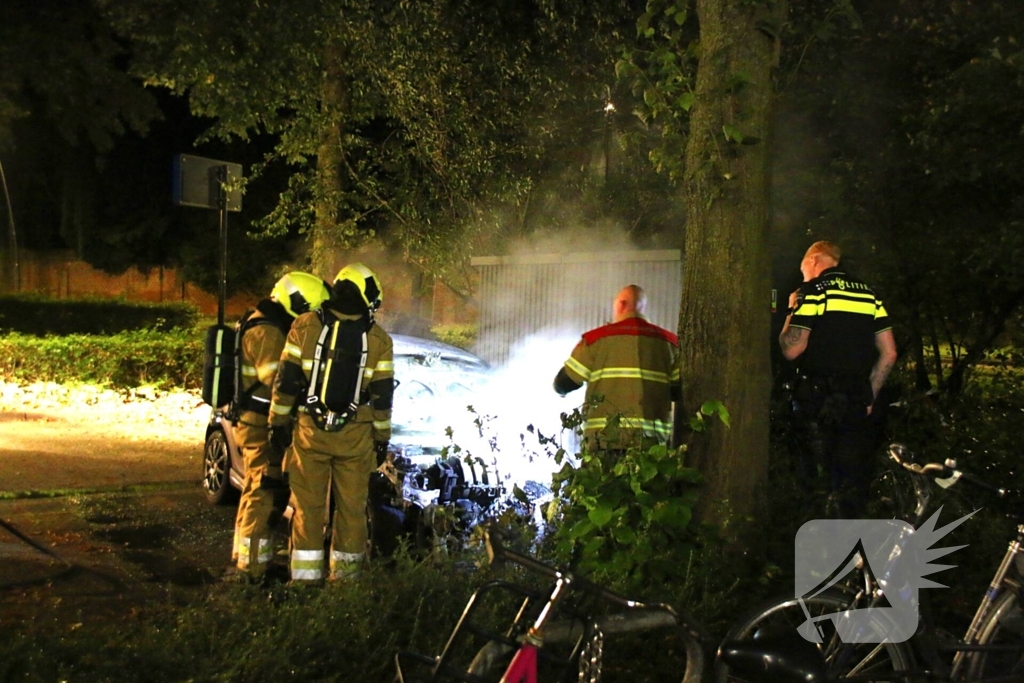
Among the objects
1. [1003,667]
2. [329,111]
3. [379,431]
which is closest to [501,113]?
[329,111]

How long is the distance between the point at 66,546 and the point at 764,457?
179 inches

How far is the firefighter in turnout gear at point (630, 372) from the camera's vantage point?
5.81 meters

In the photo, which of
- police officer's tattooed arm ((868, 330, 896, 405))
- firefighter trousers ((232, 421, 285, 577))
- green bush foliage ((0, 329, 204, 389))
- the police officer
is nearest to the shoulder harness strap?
A: firefighter trousers ((232, 421, 285, 577))

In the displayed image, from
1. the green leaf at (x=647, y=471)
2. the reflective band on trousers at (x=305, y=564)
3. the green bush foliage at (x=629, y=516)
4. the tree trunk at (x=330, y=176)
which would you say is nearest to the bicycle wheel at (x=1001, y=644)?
the green bush foliage at (x=629, y=516)

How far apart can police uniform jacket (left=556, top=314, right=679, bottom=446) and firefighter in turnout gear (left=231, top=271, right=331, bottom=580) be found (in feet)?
5.36

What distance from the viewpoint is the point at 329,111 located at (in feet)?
47.0

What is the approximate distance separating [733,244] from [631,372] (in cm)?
93

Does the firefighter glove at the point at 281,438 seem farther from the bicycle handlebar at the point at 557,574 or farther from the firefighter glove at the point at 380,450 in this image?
the bicycle handlebar at the point at 557,574

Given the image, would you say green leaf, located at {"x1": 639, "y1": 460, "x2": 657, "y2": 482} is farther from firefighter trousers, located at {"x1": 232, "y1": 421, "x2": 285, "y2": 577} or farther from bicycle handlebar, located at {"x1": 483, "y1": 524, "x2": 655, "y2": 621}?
firefighter trousers, located at {"x1": 232, "y1": 421, "x2": 285, "y2": 577}

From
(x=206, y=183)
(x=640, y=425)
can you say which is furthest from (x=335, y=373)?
(x=206, y=183)

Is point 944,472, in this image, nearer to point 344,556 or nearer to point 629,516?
point 629,516

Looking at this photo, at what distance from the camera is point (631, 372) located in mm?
5828

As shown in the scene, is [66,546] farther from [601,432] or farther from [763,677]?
[763,677]

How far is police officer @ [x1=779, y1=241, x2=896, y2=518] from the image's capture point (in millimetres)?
6125
